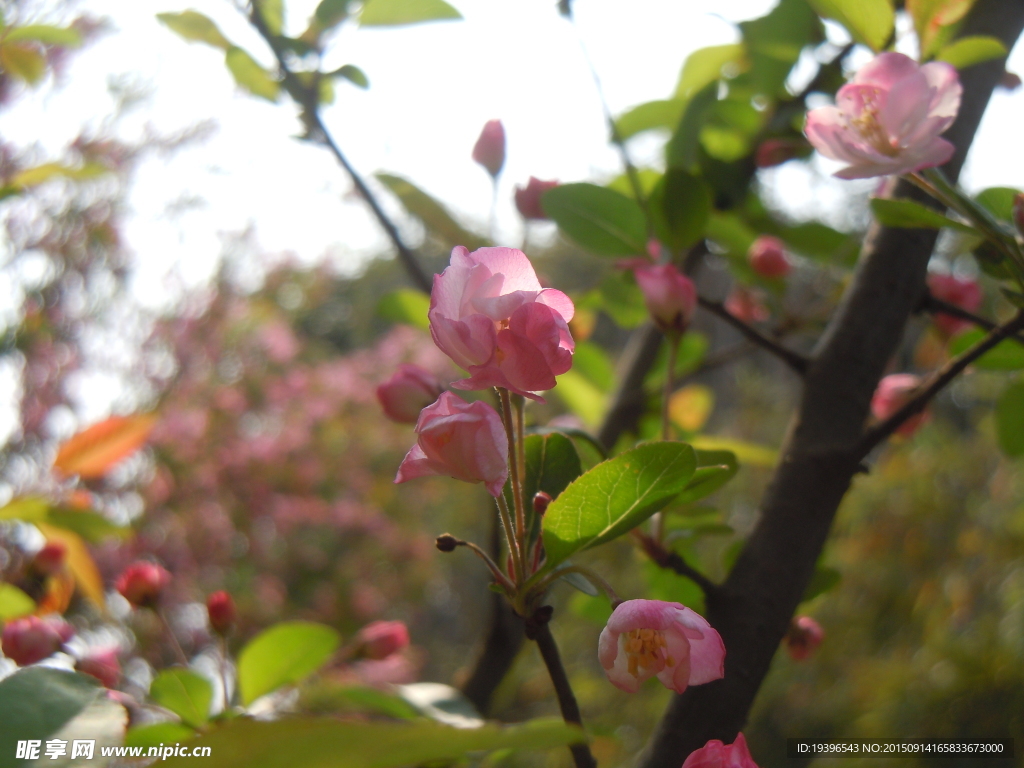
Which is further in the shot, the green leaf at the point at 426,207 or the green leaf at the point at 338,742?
the green leaf at the point at 426,207

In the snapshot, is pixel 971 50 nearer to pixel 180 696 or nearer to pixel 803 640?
pixel 803 640

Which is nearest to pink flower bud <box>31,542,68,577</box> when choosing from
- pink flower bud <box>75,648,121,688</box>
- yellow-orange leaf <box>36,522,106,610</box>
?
yellow-orange leaf <box>36,522,106,610</box>

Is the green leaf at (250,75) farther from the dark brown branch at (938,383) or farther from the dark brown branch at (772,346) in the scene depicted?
the dark brown branch at (938,383)

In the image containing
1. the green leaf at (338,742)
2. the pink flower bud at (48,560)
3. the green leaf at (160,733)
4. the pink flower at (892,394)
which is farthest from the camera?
the pink flower bud at (48,560)

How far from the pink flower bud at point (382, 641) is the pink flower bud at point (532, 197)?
15.5 inches

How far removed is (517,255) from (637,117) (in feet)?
1.79

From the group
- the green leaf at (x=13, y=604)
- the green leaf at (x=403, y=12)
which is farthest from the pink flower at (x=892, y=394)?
the green leaf at (x=13, y=604)

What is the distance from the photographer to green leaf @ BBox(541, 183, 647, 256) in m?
0.54

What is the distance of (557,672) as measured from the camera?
320 millimetres

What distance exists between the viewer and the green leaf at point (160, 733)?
507 mm

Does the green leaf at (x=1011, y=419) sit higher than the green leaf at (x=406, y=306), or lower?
lower

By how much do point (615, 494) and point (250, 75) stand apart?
1.79 feet

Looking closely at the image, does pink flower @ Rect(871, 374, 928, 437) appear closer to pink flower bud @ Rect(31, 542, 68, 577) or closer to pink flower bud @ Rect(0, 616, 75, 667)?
pink flower bud @ Rect(0, 616, 75, 667)

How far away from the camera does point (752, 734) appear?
2.51 m
